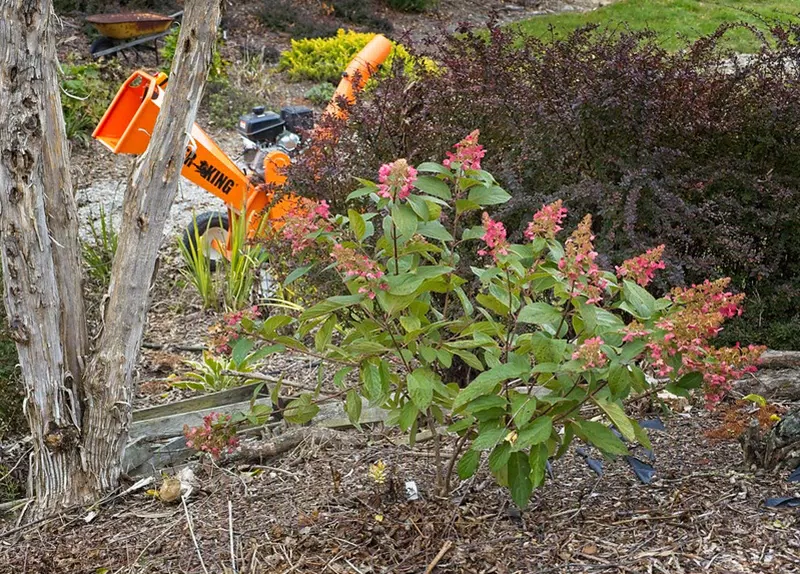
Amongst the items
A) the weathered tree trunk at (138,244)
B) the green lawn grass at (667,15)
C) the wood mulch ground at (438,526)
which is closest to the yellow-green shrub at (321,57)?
the green lawn grass at (667,15)

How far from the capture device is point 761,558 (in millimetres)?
2508

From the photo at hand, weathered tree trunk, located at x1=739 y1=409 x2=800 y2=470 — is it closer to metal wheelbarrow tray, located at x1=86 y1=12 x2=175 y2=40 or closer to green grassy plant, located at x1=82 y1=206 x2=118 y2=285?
green grassy plant, located at x1=82 y1=206 x2=118 y2=285

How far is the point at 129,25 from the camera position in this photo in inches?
461

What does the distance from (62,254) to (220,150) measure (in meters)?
3.13

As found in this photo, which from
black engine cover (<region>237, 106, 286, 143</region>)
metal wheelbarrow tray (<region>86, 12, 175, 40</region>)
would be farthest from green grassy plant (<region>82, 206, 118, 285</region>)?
metal wheelbarrow tray (<region>86, 12, 175, 40</region>)

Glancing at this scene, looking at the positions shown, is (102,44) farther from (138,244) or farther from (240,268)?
(138,244)

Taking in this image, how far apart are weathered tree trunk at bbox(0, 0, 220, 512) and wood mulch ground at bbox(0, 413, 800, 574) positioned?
25 cm

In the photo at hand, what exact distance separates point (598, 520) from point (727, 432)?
0.46 meters

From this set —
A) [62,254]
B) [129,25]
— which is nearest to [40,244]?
[62,254]

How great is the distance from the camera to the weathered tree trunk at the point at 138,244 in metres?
3.23

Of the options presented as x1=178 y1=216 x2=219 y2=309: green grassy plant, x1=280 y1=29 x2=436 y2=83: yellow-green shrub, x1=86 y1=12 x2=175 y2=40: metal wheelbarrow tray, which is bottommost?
x1=280 y1=29 x2=436 y2=83: yellow-green shrub

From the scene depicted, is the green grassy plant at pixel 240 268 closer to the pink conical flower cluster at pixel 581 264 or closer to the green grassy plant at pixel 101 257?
the green grassy plant at pixel 101 257

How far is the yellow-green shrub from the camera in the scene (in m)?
12.4

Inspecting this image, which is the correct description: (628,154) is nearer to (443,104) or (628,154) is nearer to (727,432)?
(443,104)
